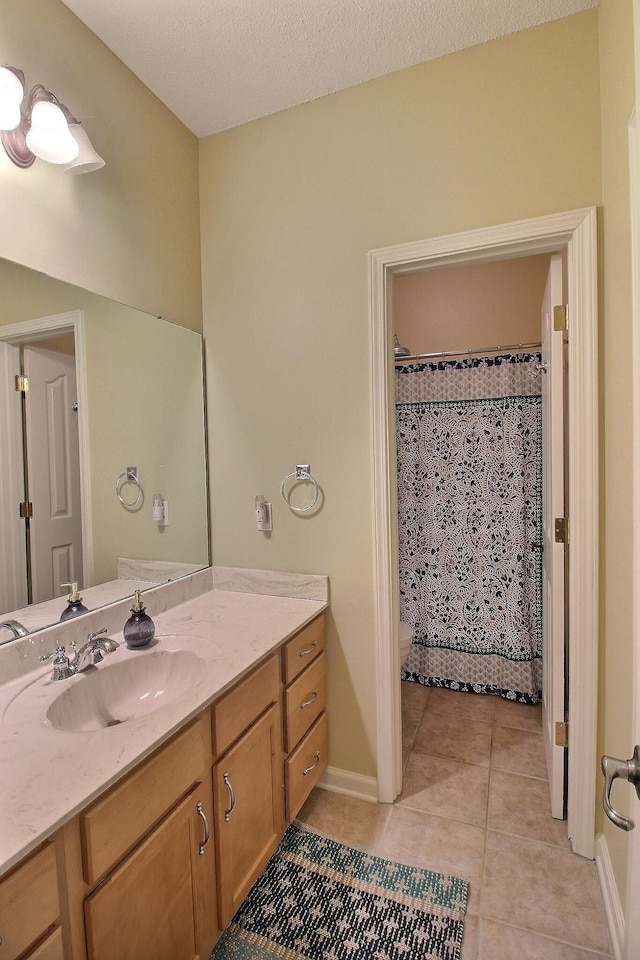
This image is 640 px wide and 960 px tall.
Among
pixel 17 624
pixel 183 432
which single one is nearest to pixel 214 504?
pixel 183 432

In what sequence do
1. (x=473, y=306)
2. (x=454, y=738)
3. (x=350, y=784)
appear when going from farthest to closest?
(x=473, y=306), (x=454, y=738), (x=350, y=784)

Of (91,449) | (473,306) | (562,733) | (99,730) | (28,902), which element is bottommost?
(562,733)

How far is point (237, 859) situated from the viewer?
1266 millimetres

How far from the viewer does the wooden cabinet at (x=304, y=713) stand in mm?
1557

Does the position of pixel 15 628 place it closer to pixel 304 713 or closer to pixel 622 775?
pixel 304 713

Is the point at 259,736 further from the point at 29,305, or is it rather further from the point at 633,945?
the point at 29,305

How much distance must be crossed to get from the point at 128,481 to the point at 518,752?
80.7 inches

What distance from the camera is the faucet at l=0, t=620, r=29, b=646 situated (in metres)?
1.24

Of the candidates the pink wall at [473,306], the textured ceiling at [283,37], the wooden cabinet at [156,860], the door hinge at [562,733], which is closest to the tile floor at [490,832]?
the door hinge at [562,733]

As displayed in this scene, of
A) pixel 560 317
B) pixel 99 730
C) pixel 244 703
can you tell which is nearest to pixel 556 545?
pixel 560 317

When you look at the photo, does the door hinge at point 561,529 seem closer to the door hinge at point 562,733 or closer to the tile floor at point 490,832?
the door hinge at point 562,733

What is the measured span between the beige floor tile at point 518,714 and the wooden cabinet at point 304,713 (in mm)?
1064

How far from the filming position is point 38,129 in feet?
4.22

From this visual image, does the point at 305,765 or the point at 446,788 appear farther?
the point at 446,788
